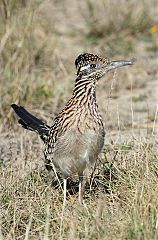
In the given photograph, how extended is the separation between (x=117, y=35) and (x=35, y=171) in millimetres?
5101

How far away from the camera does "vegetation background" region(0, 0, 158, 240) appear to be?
16.9ft

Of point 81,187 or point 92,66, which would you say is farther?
point 81,187

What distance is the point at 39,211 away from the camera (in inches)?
217

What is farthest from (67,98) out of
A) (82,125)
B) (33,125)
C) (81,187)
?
(82,125)

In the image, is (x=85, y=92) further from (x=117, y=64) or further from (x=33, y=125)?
(x=33, y=125)

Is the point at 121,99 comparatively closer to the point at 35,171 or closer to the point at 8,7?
the point at 8,7

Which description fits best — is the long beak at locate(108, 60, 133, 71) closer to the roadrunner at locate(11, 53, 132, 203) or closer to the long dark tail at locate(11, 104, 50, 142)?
the roadrunner at locate(11, 53, 132, 203)

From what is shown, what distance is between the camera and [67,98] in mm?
8859

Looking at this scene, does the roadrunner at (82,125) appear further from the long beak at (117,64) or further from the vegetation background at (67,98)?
the vegetation background at (67,98)

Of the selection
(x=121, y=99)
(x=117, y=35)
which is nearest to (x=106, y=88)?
(x=121, y=99)

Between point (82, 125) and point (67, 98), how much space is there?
334 centimetres

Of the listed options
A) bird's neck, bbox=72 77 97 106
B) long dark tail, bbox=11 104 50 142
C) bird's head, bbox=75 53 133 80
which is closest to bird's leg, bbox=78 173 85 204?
long dark tail, bbox=11 104 50 142

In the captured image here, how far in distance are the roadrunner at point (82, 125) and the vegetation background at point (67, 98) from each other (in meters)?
0.24

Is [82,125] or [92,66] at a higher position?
[92,66]
